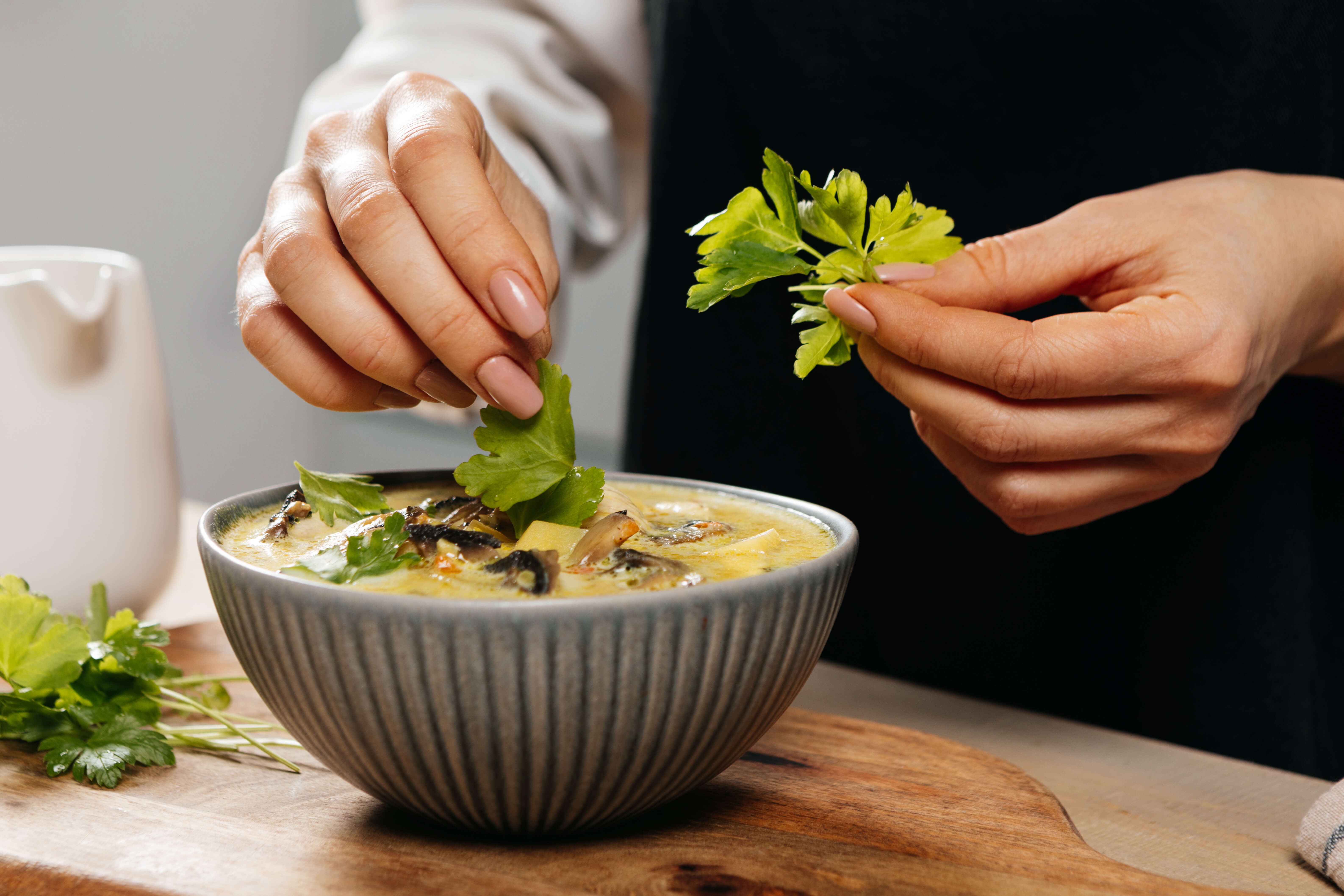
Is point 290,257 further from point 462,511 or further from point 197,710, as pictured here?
point 197,710

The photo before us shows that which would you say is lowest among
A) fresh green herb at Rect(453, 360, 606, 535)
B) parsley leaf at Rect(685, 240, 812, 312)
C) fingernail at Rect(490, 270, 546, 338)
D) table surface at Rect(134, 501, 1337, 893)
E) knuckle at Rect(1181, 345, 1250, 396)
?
table surface at Rect(134, 501, 1337, 893)

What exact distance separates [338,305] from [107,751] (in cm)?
44

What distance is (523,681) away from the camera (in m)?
0.68

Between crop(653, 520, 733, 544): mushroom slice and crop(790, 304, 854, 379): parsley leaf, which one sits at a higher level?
crop(790, 304, 854, 379): parsley leaf

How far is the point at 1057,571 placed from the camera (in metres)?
1.72

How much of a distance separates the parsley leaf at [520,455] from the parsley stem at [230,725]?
12.6 inches

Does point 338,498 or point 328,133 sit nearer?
point 338,498

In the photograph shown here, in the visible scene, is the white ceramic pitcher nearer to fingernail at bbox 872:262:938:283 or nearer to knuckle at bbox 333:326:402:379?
knuckle at bbox 333:326:402:379

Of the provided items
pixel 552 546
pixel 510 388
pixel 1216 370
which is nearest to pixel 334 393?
pixel 510 388

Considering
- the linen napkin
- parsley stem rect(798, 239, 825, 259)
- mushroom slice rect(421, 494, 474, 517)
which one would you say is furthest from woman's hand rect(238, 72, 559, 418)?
the linen napkin

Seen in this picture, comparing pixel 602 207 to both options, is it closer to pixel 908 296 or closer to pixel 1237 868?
pixel 908 296

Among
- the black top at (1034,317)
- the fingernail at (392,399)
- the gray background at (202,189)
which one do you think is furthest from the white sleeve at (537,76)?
the gray background at (202,189)

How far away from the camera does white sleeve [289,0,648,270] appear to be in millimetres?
1741

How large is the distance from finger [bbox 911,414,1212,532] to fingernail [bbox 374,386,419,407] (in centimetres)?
55
